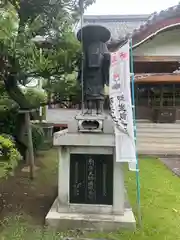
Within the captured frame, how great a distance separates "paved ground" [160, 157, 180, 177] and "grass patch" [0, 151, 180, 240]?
29 centimetres

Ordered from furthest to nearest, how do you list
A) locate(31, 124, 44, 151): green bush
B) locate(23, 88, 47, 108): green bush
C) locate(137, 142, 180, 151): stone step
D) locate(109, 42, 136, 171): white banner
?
1. locate(137, 142, 180, 151): stone step
2. locate(31, 124, 44, 151): green bush
3. locate(23, 88, 47, 108): green bush
4. locate(109, 42, 136, 171): white banner

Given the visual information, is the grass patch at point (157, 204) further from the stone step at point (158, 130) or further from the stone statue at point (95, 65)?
the stone step at point (158, 130)

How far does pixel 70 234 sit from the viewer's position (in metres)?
3.76

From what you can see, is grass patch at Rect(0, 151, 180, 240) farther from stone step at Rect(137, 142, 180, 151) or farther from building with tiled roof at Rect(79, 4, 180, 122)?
building with tiled roof at Rect(79, 4, 180, 122)

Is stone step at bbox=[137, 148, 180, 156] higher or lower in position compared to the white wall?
lower

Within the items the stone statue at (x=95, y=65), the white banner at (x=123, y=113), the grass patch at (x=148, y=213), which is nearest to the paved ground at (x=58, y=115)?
the grass patch at (x=148, y=213)

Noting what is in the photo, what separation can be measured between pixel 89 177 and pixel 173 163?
529 centimetres

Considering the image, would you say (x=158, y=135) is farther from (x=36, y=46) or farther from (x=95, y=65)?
(x=95, y=65)

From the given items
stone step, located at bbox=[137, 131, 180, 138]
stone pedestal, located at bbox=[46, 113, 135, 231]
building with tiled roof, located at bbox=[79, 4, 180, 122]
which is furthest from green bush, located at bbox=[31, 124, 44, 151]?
stone pedestal, located at bbox=[46, 113, 135, 231]

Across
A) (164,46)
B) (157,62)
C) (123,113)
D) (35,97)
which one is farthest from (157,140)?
(123,113)

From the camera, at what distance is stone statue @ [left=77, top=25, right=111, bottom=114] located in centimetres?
429

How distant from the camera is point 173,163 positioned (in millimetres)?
8773

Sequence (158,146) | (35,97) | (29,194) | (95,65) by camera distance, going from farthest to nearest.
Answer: (158,146)
(35,97)
(29,194)
(95,65)

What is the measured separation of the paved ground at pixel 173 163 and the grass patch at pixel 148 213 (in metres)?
0.29
